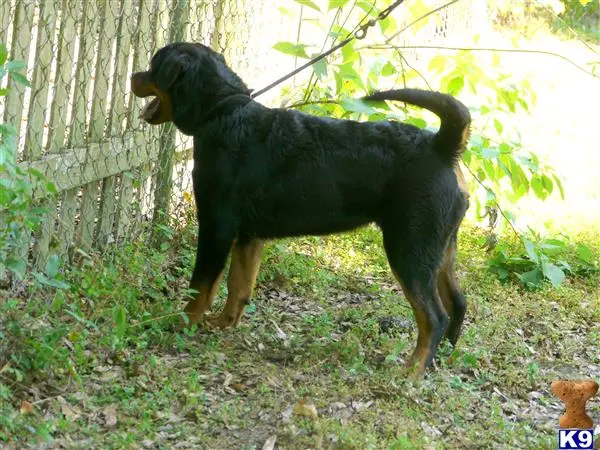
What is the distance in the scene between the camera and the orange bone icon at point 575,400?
13.8 feet

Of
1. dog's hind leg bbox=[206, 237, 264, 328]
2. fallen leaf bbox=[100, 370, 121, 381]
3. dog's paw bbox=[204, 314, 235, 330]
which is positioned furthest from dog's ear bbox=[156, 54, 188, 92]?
fallen leaf bbox=[100, 370, 121, 381]

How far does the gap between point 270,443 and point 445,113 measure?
1.94 metres

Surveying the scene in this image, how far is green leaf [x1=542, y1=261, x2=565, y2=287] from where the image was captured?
249 inches

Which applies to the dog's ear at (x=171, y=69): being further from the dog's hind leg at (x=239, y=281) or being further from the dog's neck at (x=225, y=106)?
the dog's hind leg at (x=239, y=281)

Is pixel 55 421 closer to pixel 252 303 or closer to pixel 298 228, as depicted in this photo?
pixel 298 228

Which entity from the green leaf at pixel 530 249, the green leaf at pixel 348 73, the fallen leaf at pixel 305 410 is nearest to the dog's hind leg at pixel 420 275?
the fallen leaf at pixel 305 410

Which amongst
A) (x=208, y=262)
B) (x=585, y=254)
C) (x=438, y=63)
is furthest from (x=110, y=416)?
(x=585, y=254)

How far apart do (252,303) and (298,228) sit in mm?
951

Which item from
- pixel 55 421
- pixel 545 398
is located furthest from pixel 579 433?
pixel 55 421

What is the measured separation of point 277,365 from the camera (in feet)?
16.0

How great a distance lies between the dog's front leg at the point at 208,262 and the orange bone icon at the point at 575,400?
1936 millimetres

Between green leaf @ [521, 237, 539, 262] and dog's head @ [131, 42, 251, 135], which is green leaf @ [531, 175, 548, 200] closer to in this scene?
green leaf @ [521, 237, 539, 262]

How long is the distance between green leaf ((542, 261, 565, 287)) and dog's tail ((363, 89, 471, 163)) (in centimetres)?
198

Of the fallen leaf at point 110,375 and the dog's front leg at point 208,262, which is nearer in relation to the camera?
the fallen leaf at point 110,375
